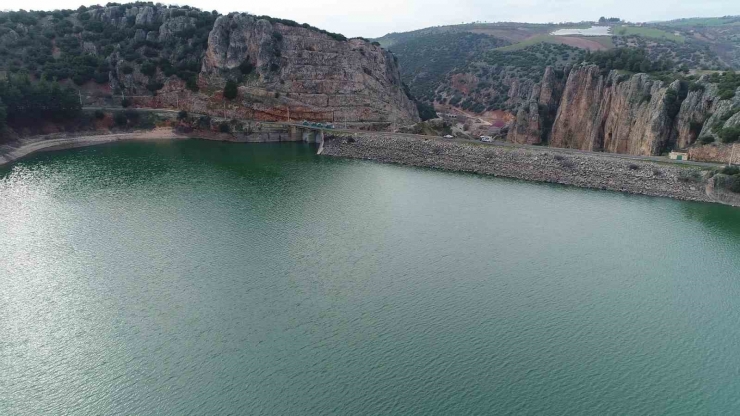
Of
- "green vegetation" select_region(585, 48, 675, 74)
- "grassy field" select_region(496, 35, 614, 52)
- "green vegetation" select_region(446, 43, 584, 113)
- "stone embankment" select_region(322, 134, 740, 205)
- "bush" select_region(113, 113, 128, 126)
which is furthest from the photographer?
"grassy field" select_region(496, 35, 614, 52)

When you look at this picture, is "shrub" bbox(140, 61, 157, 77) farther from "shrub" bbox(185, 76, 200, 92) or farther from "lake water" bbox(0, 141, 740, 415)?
"lake water" bbox(0, 141, 740, 415)

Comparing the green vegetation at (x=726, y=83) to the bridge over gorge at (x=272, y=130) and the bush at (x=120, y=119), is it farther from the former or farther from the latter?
the bush at (x=120, y=119)

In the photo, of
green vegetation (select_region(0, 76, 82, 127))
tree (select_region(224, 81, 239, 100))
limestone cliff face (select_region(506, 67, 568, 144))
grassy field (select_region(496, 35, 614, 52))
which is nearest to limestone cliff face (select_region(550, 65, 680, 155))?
limestone cliff face (select_region(506, 67, 568, 144))

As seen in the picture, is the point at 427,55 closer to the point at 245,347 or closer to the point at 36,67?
the point at 36,67

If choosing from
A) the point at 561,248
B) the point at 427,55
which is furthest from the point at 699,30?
the point at 561,248

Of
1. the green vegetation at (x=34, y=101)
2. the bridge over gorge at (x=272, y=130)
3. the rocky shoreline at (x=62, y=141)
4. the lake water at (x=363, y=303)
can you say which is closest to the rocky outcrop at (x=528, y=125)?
the lake water at (x=363, y=303)

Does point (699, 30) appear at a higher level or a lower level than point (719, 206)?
higher

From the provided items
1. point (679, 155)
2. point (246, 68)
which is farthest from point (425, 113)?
point (679, 155)

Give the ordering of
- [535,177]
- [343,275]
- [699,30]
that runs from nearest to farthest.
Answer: [343,275]
[535,177]
[699,30]
